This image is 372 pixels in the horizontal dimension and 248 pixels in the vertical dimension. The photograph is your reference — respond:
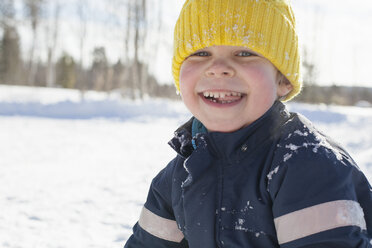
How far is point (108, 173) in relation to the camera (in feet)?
12.0

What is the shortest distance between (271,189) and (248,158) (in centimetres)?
14

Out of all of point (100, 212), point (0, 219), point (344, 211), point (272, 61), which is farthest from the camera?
point (100, 212)

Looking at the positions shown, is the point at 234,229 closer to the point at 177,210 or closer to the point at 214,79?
the point at 177,210

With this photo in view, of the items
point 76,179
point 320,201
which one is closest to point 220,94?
point 320,201

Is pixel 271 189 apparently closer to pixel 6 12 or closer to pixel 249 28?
pixel 249 28

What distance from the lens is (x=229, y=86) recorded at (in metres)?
1.20

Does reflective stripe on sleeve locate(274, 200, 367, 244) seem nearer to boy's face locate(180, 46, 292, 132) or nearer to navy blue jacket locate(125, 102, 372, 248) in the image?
navy blue jacket locate(125, 102, 372, 248)

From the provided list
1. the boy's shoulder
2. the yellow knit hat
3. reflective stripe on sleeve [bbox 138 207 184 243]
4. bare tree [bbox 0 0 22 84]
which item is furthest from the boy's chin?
bare tree [bbox 0 0 22 84]

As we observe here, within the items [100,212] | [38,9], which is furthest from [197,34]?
[38,9]

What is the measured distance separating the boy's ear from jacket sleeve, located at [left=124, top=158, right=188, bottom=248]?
49 cm

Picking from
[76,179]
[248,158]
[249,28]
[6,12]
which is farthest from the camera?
A: [6,12]

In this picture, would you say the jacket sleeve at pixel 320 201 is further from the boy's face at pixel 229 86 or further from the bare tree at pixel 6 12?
the bare tree at pixel 6 12

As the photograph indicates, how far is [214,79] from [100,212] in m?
1.57

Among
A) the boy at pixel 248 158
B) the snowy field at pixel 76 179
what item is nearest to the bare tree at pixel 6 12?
the snowy field at pixel 76 179
